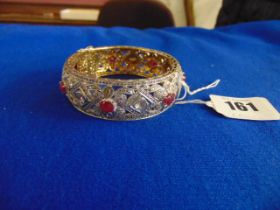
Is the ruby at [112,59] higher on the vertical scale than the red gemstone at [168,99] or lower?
lower

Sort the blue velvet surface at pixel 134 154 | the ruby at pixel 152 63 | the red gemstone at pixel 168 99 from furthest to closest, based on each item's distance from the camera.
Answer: the ruby at pixel 152 63
the red gemstone at pixel 168 99
the blue velvet surface at pixel 134 154

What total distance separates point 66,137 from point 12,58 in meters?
0.34

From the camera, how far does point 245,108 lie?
1.43 ft

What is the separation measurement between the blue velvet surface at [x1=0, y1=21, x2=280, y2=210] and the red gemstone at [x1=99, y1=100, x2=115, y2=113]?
2 cm

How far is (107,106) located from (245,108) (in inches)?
8.3

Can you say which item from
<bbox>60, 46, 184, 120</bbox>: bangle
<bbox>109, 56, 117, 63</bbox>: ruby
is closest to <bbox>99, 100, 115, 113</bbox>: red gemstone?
<bbox>60, 46, 184, 120</bbox>: bangle

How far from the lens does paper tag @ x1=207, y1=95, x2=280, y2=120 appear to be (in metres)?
0.42

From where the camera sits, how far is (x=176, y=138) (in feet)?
1.23

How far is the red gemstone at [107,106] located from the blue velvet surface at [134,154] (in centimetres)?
2

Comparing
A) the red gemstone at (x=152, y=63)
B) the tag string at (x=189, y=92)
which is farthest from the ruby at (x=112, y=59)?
the tag string at (x=189, y=92)

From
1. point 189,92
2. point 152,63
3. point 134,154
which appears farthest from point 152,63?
point 134,154

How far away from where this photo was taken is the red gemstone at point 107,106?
0.38 meters

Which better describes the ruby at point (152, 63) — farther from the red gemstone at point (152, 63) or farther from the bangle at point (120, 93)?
the bangle at point (120, 93)

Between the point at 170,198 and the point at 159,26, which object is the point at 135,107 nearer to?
the point at 170,198
